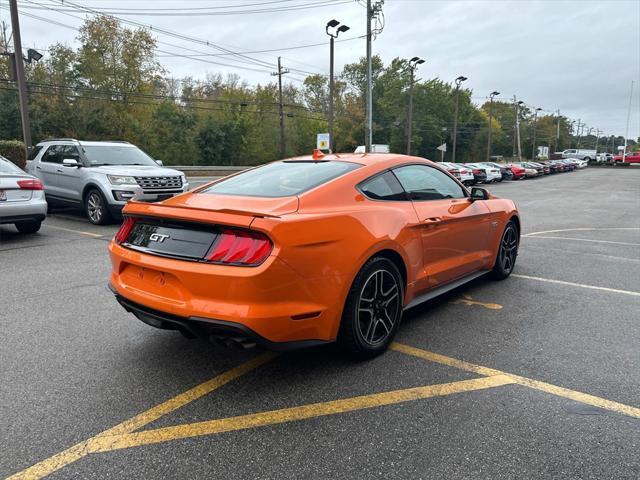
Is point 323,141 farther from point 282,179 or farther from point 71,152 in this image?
point 282,179

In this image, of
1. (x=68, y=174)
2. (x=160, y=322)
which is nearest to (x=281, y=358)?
(x=160, y=322)

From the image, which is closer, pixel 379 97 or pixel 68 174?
pixel 68 174

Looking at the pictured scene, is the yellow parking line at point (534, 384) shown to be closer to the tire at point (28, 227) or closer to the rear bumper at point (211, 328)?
the rear bumper at point (211, 328)

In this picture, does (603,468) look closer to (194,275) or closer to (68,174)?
(194,275)

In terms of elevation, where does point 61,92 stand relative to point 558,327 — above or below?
above

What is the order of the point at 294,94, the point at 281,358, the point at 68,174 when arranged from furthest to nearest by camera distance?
the point at 294,94, the point at 68,174, the point at 281,358

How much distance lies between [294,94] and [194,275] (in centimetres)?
7153

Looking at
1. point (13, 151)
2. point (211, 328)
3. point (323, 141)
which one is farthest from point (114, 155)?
point (323, 141)

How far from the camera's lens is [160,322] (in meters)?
3.06

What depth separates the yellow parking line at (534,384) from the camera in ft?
9.52

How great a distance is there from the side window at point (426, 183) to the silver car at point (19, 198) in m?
6.37

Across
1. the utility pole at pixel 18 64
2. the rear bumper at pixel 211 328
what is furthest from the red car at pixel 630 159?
the rear bumper at pixel 211 328

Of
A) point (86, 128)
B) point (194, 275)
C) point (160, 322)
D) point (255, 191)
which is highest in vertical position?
point (86, 128)

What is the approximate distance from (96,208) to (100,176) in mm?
676
